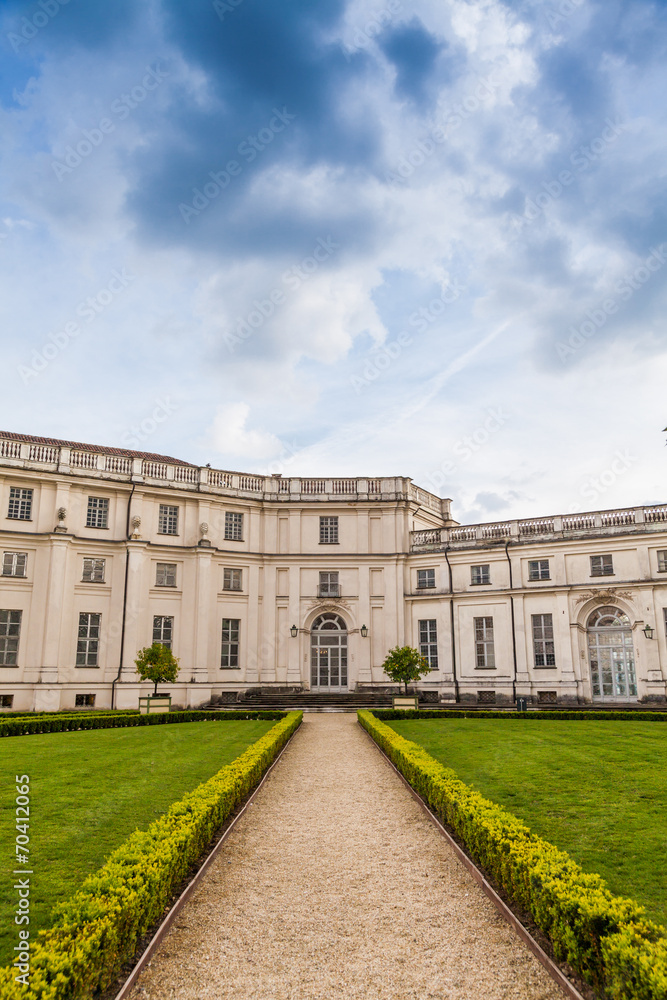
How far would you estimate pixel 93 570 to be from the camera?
33.3 meters

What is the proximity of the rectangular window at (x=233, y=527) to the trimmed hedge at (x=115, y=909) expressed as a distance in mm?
27243

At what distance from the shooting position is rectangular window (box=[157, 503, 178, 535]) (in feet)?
116

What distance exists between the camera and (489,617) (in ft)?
116

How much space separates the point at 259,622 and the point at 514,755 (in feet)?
71.8

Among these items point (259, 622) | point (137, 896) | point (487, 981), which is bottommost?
point (487, 981)

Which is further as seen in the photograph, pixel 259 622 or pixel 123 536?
pixel 259 622

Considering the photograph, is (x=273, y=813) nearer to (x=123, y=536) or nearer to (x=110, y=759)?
(x=110, y=759)

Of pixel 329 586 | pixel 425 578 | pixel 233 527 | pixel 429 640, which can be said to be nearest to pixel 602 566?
pixel 425 578

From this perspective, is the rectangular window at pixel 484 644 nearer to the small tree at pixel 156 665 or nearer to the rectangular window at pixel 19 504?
the small tree at pixel 156 665

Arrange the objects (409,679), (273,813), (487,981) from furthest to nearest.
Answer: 1. (409,679)
2. (273,813)
3. (487,981)

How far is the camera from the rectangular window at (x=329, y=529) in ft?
124

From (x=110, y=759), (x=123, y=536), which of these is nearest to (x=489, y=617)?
(x=123, y=536)

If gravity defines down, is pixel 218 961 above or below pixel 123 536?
below

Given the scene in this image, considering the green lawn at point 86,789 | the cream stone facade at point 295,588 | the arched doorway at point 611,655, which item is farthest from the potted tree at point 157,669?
the arched doorway at point 611,655
